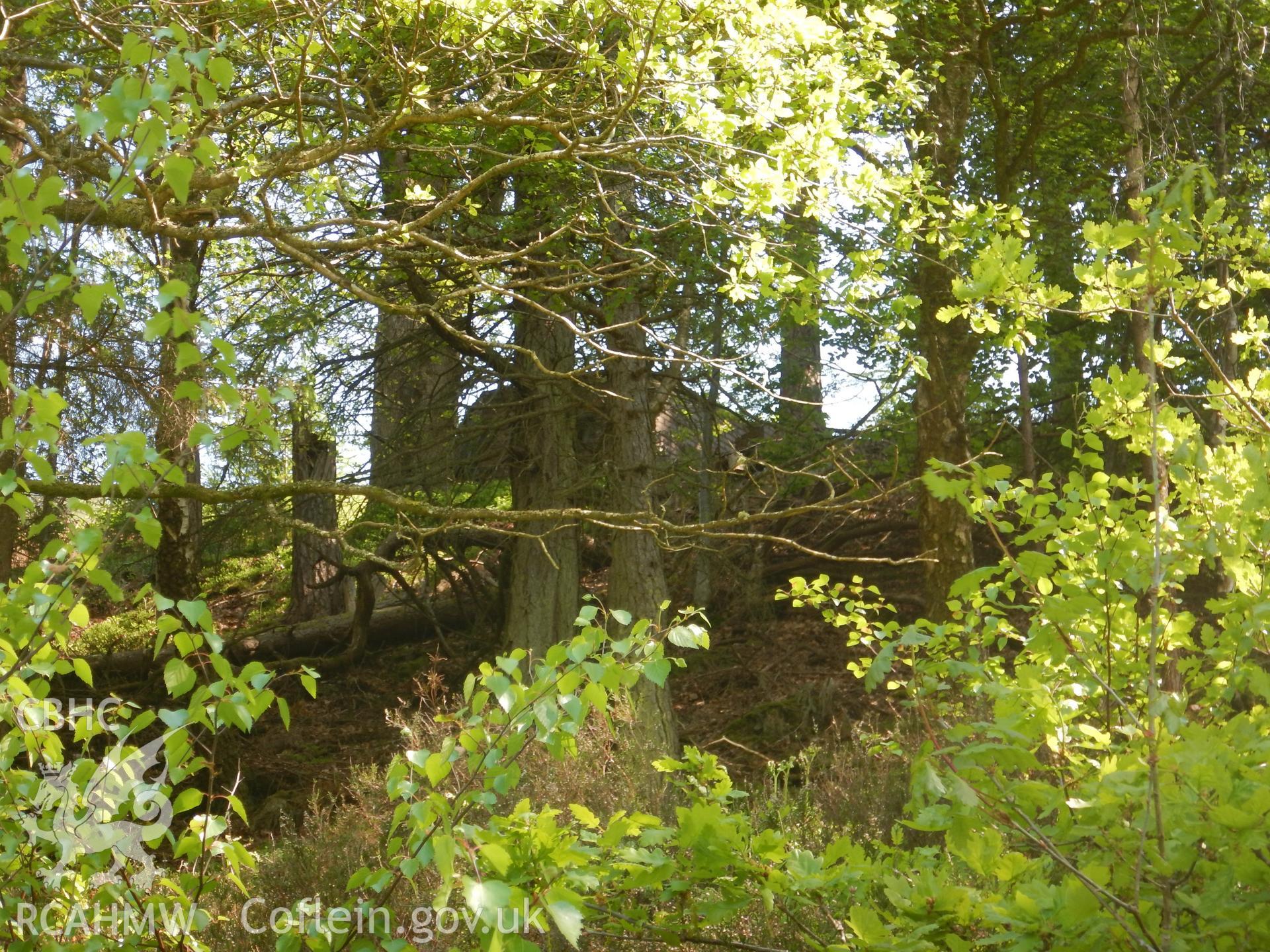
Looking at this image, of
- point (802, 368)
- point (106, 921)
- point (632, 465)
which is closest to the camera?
point (106, 921)

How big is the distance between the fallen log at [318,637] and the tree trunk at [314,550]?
30 centimetres

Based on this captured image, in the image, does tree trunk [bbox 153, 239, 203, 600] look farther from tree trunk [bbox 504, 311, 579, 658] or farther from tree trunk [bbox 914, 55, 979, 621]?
tree trunk [bbox 914, 55, 979, 621]

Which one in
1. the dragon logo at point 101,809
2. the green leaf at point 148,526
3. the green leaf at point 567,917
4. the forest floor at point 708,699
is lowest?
the forest floor at point 708,699

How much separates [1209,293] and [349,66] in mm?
6333

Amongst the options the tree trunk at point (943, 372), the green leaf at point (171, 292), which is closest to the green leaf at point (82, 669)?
the green leaf at point (171, 292)

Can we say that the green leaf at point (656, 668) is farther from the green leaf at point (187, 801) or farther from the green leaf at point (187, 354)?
the green leaf at point (187, 354)

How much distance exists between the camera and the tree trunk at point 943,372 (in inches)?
334

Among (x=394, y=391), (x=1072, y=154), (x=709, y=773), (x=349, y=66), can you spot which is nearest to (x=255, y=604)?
(x=394, y=391)

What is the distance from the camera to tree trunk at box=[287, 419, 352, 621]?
11.4m

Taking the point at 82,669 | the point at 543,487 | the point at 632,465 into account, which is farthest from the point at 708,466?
the point at 82,669

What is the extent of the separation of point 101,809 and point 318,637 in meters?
10.6

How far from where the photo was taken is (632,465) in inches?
376

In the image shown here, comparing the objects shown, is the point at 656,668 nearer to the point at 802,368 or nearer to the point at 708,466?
the point at 708,466

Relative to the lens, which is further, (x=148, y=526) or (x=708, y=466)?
(x=708, y=466)
